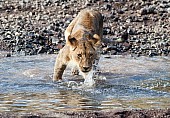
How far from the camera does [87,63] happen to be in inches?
Answer: 359

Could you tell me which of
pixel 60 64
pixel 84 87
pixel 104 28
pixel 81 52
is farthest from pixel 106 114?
pixel 104 28

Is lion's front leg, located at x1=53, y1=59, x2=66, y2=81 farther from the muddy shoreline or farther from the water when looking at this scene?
the muddy shoreline

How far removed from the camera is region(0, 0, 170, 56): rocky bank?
13.1 meters

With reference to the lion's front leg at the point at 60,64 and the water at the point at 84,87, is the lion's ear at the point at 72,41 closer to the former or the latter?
the lion's front leg at the point at 60,64

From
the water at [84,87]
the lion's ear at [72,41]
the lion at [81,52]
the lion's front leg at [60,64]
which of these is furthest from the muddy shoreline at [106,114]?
the lion's front leg at [60,64]

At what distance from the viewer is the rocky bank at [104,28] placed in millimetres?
13148

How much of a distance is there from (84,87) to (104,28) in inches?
211

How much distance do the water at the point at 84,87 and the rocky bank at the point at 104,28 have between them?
754mm

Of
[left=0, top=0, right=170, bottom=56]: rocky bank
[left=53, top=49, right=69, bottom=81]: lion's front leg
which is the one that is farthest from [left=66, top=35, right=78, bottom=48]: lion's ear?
[left=0, top=0, right=170, bottom=56]: rocky bank

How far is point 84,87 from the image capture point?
9102mm

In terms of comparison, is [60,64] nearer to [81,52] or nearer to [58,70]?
[58,70]

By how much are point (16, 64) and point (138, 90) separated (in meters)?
3.45

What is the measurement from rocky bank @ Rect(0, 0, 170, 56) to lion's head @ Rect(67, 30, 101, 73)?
3533 millimetres

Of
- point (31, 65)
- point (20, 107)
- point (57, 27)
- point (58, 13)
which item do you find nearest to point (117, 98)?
point (20, 107)
